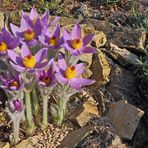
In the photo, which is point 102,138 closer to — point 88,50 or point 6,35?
point 88,50

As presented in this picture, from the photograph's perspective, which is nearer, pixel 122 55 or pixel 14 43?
pixel 14 43

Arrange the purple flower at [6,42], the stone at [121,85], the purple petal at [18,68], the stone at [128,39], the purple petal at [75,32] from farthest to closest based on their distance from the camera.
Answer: the stone at [128,39] < the stone at [121,85] < the purple petal at [75,32] < the purple flower at [6,42] < the purple petal at [18,68]

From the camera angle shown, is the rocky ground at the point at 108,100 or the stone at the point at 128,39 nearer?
the rocky ground at the point at 108,100

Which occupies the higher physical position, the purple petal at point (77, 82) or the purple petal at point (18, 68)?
the purple petal at point (18, 68)

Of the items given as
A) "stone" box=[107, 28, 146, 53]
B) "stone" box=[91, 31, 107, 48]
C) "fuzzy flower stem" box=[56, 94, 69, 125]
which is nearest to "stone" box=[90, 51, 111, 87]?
"stone" box=[91, 31, 107, 48]

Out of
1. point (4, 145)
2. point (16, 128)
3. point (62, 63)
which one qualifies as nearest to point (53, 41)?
point (62, 63)

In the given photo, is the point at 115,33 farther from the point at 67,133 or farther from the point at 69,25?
the point at 67,133

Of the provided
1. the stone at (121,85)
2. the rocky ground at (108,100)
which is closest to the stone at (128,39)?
the rocky ground at (108,100)

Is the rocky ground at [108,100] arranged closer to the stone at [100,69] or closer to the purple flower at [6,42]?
the stone at [100,69]
